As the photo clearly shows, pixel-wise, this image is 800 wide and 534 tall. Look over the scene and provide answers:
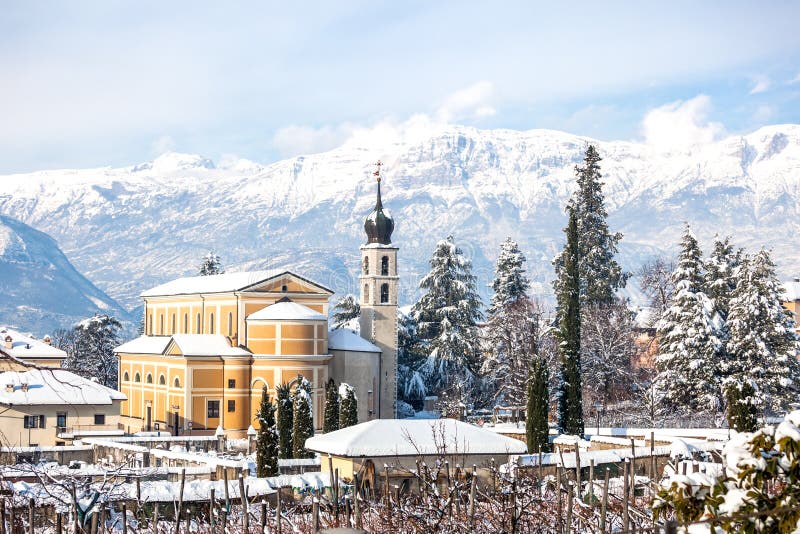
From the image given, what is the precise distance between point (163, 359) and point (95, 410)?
8.07 meters

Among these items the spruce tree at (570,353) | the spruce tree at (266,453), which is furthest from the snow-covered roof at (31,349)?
the spruce tree at (266,453)

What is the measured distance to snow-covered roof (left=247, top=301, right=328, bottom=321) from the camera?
55.8 meters

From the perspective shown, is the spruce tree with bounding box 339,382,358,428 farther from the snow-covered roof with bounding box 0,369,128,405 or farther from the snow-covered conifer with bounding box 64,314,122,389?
the snow-covered conifer with bounding box 64,314,122,389

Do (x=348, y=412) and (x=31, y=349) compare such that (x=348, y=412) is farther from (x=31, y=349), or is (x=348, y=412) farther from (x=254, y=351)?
(x=31, y=349)

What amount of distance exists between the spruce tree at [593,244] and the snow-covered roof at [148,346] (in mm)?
21844

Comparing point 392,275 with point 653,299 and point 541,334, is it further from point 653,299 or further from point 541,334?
point 653,299

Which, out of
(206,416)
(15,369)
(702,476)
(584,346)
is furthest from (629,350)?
(702,476)

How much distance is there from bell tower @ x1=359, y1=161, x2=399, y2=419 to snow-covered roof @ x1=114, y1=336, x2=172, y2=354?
432 inches

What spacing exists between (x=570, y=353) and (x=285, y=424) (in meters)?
11.8

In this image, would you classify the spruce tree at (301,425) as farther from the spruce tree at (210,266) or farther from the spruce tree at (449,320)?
the spruce tree at (210,266)

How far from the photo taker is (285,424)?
1588 inches

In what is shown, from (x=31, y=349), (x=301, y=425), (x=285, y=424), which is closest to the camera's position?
(x=285, y=424)

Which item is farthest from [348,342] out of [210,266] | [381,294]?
[210,266]

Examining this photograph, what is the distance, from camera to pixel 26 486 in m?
19.3
